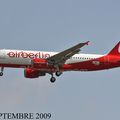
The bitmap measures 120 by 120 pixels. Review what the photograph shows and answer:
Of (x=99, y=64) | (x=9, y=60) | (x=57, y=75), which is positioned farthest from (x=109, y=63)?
(x=9, y=60)

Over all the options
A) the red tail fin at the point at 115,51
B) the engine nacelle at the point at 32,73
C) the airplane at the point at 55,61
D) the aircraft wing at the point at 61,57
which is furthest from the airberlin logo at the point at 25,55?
the red tail fin at the point at 115,51

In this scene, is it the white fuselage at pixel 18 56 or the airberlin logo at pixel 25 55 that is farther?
the airberlin logo at pixel 25 55

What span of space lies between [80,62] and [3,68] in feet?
42.8

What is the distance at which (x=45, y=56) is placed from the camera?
106625 mm

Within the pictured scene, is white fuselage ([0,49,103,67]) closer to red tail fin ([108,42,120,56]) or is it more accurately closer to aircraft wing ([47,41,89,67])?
aircraft wing ([47,41,89,67])

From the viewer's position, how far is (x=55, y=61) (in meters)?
105

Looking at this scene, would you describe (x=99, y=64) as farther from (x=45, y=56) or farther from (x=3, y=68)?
(x=3, y=68)

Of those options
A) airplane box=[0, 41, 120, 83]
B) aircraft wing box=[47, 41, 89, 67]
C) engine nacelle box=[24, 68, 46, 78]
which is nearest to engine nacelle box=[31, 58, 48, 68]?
airplane box=[0, 41, 120, 83]

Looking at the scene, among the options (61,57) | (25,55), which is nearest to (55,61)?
(61,57)

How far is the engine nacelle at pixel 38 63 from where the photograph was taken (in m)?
103

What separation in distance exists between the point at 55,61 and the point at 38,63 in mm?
3197

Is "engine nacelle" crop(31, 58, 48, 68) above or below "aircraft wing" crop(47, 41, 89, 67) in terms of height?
below

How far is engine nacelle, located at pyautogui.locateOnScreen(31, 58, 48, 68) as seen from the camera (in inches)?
4063

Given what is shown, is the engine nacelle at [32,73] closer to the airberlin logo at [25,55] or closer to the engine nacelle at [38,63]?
the airberlin logo at [25,55]
